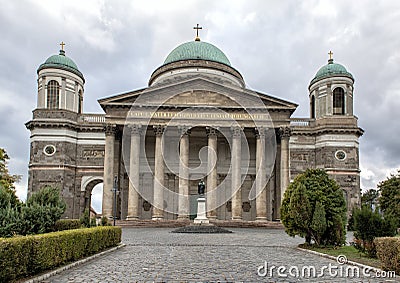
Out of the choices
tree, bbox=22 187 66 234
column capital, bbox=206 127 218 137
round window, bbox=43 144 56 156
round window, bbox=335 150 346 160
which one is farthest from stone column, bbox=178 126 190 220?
tree, bbox=22 187 66 234

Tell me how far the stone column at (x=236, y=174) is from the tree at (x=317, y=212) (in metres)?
19.5

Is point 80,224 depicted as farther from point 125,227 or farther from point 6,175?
point 6,175

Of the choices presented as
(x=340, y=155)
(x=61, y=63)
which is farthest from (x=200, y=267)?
(x=61, y=63)

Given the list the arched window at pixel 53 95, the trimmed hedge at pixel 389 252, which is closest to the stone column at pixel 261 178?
the arched window at pixel 53 95

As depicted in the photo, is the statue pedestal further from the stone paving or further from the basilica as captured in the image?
the stone paving

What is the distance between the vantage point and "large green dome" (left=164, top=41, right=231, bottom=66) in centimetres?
4959

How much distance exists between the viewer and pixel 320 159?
46.8 m

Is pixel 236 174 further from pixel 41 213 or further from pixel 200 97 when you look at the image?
pixel 41 213

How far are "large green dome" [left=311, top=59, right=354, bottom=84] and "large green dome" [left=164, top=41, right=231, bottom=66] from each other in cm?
1002

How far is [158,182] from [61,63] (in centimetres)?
1760

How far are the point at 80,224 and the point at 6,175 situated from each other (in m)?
28.6

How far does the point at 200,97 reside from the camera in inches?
1615

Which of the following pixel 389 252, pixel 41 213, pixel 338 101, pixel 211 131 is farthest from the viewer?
pixel 338 101

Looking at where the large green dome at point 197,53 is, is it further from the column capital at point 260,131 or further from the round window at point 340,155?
the round window at point 340,155
